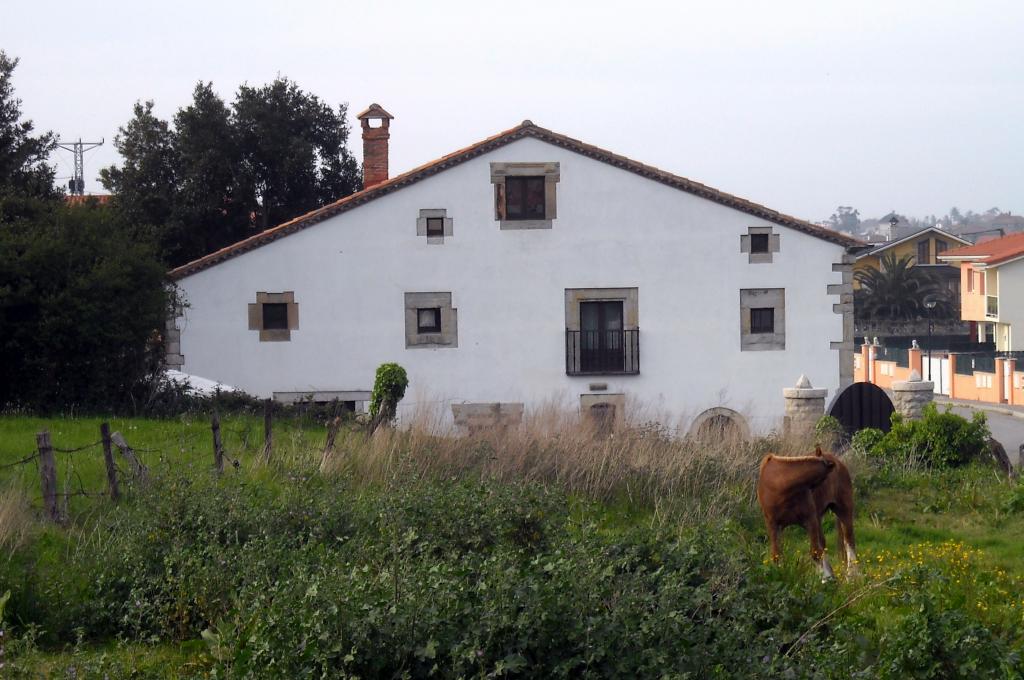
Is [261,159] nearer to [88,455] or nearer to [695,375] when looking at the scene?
[695,375]

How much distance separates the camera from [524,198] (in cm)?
2339

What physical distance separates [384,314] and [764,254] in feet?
25.3

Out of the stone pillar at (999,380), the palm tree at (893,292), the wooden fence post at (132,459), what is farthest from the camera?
the palm tree at (893,292)

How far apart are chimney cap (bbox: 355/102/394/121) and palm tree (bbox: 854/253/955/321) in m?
42.9

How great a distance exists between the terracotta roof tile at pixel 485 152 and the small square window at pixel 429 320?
96.3 inches

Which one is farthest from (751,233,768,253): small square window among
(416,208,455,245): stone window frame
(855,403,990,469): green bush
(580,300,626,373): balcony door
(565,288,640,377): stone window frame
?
(855,403,990,469): green bush

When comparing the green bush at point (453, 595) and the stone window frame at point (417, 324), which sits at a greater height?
the stone window frame at point (417, 324)

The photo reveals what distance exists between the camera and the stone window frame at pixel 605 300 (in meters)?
23.5

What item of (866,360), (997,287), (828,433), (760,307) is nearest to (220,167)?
(760,307)

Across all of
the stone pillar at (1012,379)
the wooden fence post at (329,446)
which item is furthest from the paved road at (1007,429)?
the wooden fence post at (329,446)

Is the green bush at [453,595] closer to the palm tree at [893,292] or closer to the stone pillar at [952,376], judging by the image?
the stone pillar at [952,376]

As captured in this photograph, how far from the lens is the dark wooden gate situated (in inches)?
790

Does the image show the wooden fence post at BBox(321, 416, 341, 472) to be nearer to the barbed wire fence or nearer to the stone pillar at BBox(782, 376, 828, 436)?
the barbed wire fence

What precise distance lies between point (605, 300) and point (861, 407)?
571 cm
